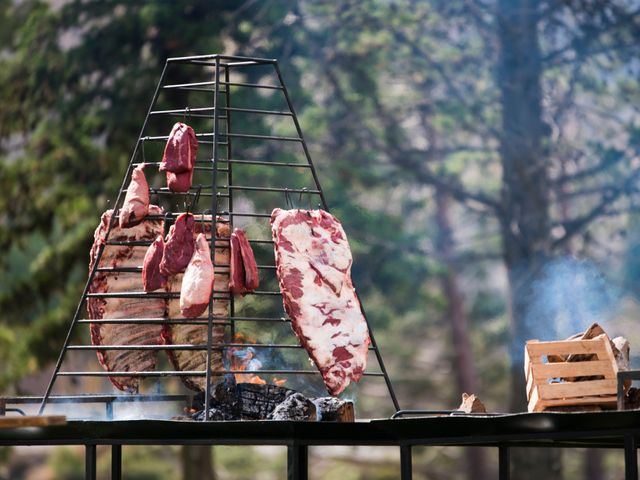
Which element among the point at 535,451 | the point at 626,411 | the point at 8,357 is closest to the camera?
the point at 626,411

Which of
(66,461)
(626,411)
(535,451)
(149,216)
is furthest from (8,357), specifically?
(626,411)

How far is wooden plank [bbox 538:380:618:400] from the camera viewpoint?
6.38 meters

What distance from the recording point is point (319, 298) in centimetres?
730

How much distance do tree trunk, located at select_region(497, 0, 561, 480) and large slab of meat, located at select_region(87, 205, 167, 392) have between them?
32.3ft

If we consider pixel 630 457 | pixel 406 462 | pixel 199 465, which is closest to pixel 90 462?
pixel 406 462

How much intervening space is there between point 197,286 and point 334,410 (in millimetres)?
956

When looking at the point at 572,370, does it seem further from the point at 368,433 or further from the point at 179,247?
the point at 179,247

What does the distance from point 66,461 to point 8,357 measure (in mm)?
5851

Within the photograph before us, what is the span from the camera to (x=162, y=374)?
7.30m

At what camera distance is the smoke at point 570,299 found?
12.5 metres

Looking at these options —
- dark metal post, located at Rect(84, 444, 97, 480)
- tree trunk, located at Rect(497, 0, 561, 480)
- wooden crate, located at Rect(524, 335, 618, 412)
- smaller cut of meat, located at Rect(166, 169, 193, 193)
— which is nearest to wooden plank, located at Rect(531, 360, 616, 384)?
wooden crate, located at Rect(524, 335, 618, 412)

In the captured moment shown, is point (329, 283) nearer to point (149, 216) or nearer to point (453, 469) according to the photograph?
point (149, 216)

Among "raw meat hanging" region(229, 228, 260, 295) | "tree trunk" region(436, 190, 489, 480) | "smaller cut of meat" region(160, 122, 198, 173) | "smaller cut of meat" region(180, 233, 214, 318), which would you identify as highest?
"tree trunk" region(436, 190, 489, 480)

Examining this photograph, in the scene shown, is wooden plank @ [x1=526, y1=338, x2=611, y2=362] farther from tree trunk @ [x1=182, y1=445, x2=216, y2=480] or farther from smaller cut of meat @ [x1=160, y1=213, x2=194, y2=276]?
tree trunk @ [x1=182, y1=445, x2=216, y2=480]
